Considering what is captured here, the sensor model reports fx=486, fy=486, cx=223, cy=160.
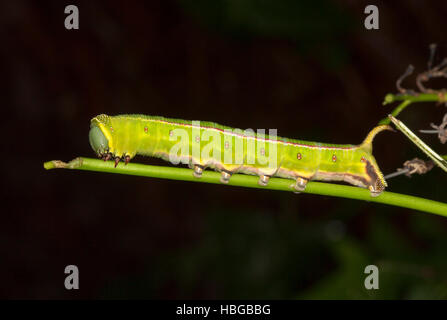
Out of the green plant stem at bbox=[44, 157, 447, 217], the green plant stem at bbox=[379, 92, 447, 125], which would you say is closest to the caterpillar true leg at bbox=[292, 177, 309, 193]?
the green plant stem at bbox=[44, 157, 447, 217]

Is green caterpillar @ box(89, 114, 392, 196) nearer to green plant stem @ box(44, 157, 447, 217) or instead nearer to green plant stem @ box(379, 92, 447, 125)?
green plant stem @ box(379, 92, 447, 125)

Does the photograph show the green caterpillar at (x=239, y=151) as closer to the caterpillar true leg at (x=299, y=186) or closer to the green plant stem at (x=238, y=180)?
the caterpillar true leg at (x=299, y=186)

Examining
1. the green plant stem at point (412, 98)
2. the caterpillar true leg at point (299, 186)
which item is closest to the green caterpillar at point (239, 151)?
the caterpillar true leg at point (299, 186)

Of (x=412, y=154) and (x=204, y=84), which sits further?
(x=204, y=84)

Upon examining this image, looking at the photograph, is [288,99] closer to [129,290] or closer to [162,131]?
[129,290]

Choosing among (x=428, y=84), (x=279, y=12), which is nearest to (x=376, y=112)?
(x=428, y=84)

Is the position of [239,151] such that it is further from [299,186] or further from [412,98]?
[412,98]
